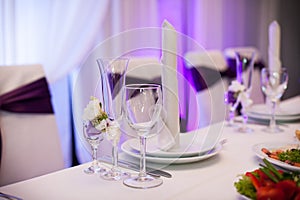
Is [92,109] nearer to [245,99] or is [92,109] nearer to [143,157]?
[143,157]

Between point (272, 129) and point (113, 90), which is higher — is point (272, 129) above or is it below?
below

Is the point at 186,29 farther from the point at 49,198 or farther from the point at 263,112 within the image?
the point at 49,198

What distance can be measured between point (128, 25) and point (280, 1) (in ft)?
7.89

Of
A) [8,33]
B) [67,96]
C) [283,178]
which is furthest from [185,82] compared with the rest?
[67,96]

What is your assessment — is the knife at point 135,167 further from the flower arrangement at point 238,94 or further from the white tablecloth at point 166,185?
the flower arrangement at point 238,94

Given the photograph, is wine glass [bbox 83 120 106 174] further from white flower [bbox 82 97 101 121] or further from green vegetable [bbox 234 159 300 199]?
green vegetable [bbox 234 159 300 199]

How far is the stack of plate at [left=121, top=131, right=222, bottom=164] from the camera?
105cm

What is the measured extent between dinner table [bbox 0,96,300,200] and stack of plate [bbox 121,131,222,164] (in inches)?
0.6

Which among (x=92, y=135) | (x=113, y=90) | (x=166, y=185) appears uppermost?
(x=113, y=90)

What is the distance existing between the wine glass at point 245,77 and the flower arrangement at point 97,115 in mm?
693

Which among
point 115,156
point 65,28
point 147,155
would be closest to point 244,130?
point 147,155

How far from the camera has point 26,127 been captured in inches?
57.4

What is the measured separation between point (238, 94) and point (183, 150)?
49 centimetres

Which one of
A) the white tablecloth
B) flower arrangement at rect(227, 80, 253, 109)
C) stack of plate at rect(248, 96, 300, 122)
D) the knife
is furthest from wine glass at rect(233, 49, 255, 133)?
the knife
